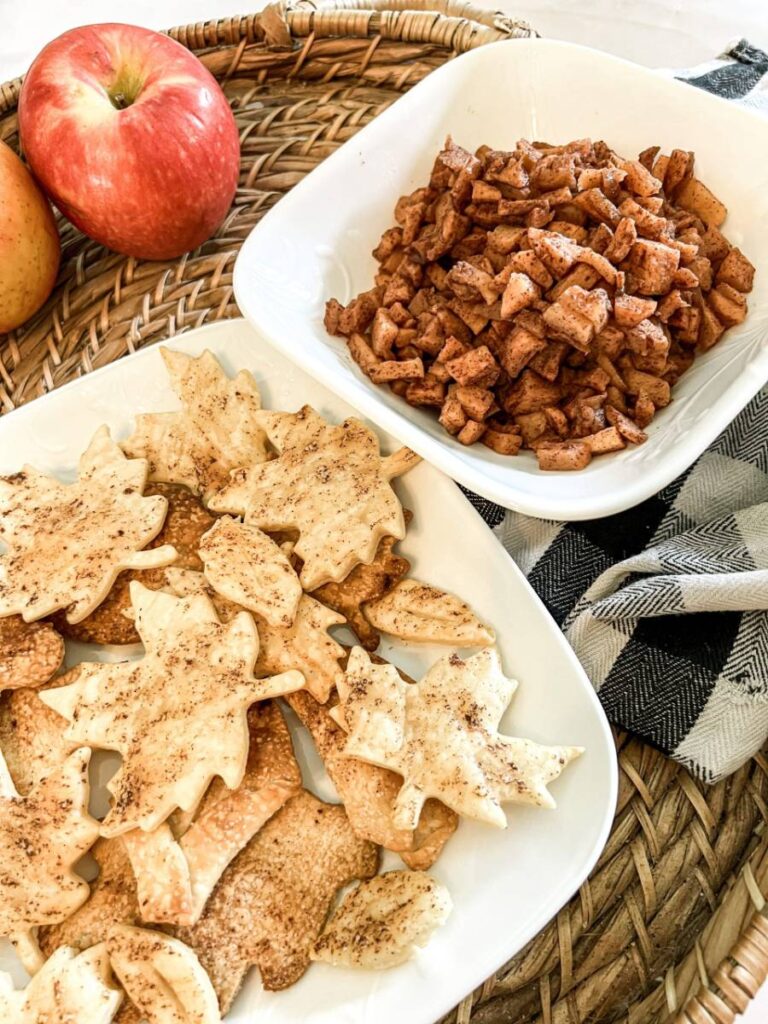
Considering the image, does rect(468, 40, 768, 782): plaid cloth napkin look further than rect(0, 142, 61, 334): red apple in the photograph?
No

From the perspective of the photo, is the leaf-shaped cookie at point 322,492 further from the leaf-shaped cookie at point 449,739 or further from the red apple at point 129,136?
the red apple at point 129,136

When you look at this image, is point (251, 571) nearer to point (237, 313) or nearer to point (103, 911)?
point (103, 911)

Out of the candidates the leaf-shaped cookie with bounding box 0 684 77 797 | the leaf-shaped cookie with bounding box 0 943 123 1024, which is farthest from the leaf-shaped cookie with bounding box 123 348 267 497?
→ the leaf-shaped cookie with bounding box 0 943 123 1024

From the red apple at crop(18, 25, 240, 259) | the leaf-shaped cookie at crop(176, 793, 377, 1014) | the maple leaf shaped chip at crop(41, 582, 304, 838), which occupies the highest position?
the red apple at crop(18, 25, 240, 259)

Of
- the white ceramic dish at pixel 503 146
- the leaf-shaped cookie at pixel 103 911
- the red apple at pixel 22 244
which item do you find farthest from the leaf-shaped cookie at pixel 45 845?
the red apple at pixel 22 244

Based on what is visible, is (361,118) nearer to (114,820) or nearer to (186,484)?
(186,484)

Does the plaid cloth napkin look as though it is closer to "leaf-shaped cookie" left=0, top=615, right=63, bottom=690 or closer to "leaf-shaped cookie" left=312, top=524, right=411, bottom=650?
"leaf-shaped cookie" left=312, top=524, right=411, bottom=650
